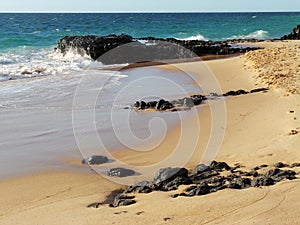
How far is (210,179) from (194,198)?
680mm

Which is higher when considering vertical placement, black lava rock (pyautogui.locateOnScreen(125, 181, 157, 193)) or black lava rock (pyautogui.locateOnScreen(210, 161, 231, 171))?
black lava rock (pyautogui.locateOnScreen(210, 161, 231, 171))

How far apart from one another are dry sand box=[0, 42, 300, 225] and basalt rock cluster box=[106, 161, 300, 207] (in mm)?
144

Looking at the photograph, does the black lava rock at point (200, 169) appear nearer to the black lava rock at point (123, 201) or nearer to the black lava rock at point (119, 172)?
the black lava rock at point (119, 172)

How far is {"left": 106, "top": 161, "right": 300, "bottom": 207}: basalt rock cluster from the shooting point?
4859mm

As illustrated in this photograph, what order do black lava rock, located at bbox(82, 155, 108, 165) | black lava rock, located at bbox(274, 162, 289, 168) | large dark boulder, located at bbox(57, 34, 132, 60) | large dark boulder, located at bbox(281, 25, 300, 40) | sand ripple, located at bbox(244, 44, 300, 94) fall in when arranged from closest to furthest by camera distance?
black lava rock, located at bbox(274, 162, 289, 168) < black lava rock, located at bbox(82, 155, 108, 165) < sand ripple, located at bbox(244, 44, 300, 94) < large dark boulder, located at bbox(57, 34, 132, 60) < large dark boulder, located at bbox(281, 25, 300, 40)

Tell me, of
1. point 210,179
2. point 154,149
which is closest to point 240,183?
point 210,179

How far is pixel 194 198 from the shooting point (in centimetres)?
465

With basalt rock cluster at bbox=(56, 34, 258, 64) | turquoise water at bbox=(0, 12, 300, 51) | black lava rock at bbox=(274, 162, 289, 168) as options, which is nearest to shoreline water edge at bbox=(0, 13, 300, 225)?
black lava rock at bbox=(274, 162, 289, 168)

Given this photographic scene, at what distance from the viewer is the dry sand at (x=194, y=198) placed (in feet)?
13.8

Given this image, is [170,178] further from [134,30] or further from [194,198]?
[134,30]

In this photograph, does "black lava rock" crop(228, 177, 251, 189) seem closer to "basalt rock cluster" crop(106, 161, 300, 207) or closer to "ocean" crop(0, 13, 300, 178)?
"basalt rock cluster" crop(106, 161, 300, 207)

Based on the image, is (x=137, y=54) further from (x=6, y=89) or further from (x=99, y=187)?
(x=99, y=187)

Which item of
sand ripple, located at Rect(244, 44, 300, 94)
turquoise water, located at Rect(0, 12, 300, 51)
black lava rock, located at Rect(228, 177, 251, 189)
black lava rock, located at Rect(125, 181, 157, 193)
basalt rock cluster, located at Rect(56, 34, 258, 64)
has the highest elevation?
turquoise water, located at Rect(0, 12, 300, 51)

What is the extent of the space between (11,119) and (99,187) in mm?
4306
